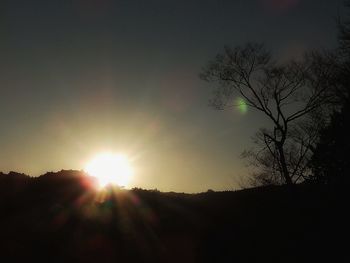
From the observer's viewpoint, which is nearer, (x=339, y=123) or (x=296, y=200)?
(x=296, y=200)

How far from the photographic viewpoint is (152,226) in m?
15.8

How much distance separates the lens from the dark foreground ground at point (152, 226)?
1342 cm

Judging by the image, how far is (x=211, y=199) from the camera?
20.6 meters

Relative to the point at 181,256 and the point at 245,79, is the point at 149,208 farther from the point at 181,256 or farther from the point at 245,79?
the point at 245,79

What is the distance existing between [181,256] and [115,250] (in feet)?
8.33

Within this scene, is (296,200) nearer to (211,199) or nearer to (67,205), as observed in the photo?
(211,199)

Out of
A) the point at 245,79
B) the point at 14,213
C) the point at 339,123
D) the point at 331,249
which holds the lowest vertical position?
the point at 331,249

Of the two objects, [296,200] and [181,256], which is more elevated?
[296,200]

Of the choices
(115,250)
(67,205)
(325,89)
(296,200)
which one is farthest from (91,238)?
(325,89)

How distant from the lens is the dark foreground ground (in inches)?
528

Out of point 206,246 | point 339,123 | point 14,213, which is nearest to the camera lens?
point 14,213

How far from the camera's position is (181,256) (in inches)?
567

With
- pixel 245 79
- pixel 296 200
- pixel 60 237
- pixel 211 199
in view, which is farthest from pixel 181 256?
pixel 245 79

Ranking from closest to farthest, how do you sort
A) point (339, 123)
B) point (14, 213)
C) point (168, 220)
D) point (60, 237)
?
point (60, 237) → point (14, 213) → point (168, 220) → point (339, 123)
